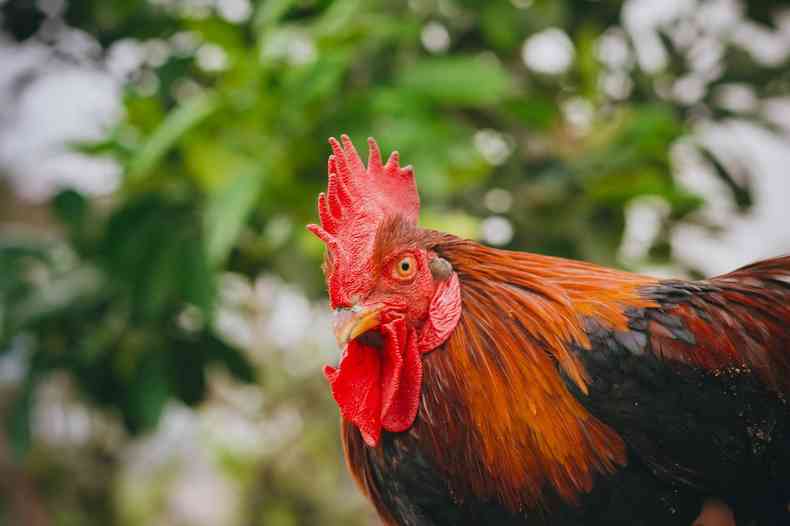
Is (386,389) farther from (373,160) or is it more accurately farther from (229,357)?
(229,357)

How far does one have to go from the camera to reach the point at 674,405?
1183mm

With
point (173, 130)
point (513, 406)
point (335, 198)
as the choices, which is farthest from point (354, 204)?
point (173, 130)

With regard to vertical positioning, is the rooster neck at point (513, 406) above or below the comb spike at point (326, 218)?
below

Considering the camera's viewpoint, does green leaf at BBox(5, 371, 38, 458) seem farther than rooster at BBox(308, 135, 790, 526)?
Yes

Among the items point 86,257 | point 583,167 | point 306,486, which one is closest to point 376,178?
point 583,167

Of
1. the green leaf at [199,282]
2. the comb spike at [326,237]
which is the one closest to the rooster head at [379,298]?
the comb spike at [326,237]

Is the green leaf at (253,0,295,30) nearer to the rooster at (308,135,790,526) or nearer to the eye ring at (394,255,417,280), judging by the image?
the rooster at (308,135,790,526)

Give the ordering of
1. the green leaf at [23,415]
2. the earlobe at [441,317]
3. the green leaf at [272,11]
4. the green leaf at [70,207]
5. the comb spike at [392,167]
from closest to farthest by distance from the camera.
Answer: the earlobe at [441,317]
the comb spike at [392,167]
the green leaf at [272,11]
the green leaf at [70,207]
the green leaf at [23,415]

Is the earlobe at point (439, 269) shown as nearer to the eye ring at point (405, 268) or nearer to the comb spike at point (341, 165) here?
the eye ring at point (405, 268)

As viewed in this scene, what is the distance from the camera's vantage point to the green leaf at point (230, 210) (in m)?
2.13

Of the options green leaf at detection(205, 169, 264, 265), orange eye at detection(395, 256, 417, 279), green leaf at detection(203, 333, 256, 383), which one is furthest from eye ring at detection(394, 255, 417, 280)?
green leaf at detection(203, 333, 256, 383)

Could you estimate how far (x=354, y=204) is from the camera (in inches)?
48.3

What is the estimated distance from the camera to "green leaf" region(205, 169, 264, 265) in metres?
2.13

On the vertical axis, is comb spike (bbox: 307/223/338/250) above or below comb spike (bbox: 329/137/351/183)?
below
